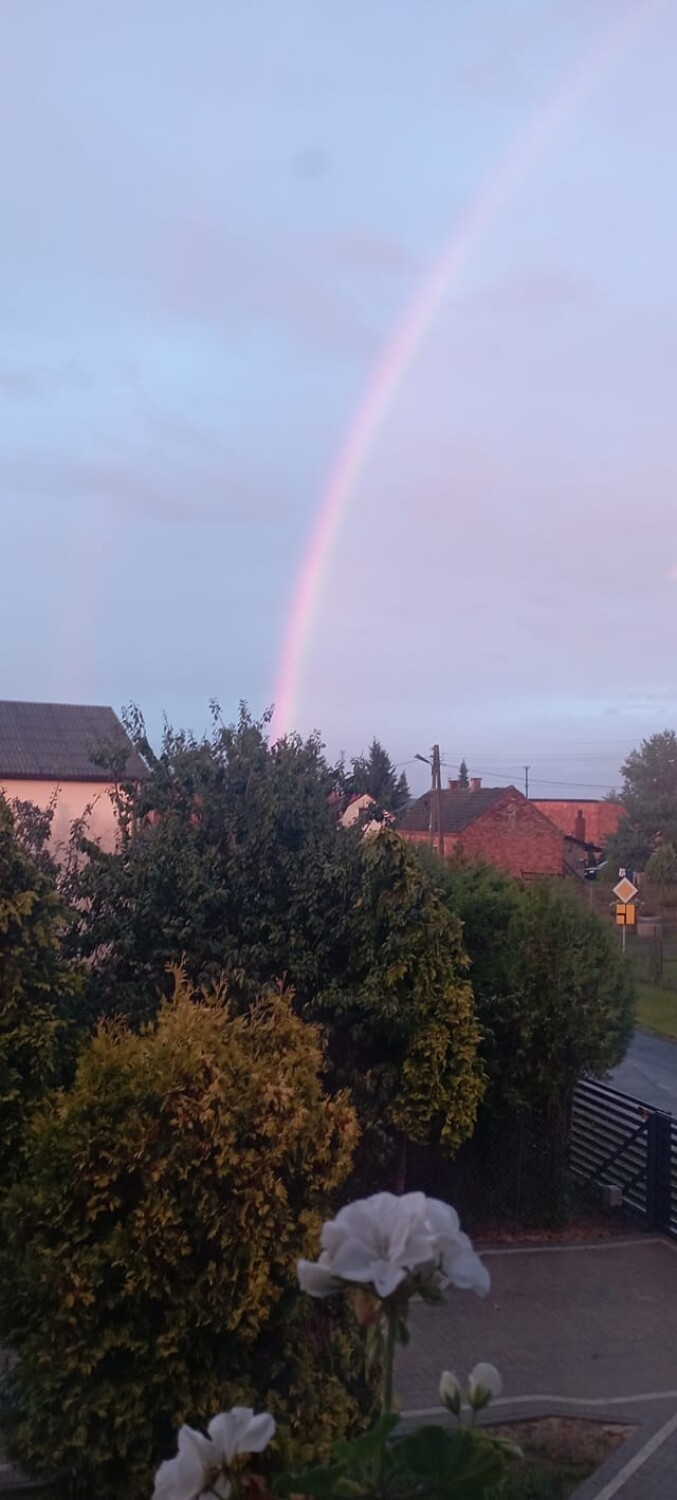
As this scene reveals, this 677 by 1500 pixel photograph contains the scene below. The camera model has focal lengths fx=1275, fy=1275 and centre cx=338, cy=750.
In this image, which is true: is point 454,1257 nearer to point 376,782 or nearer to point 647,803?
point 376,782

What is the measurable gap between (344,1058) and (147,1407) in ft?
15.9

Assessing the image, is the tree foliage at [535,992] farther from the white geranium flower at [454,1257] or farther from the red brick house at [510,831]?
the red brick house at [510,831]

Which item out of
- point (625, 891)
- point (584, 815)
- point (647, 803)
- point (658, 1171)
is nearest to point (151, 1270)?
point (658, 1171)

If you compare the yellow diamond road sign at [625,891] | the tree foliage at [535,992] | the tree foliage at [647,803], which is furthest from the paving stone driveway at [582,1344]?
the tree foliage at [647,803]

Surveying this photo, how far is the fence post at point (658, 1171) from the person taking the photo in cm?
1248

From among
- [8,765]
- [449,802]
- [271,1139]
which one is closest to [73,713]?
[8,765]

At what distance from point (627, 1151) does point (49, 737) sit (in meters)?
15.5

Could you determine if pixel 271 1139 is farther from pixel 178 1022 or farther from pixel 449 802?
pixel 449 802

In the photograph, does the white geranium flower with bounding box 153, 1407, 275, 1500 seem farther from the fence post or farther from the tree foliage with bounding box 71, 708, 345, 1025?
the fence post

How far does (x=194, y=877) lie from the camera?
30.9 feet

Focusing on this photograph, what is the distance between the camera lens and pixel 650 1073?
24875 mm

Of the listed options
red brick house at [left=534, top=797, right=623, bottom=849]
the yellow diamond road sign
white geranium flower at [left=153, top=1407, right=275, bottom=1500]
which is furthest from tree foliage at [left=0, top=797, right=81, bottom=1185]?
red brick house at [left=534, top=797, right=623, bottom=849]

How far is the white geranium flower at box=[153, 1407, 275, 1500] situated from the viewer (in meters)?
1.96

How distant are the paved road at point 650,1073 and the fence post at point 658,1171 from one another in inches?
279
